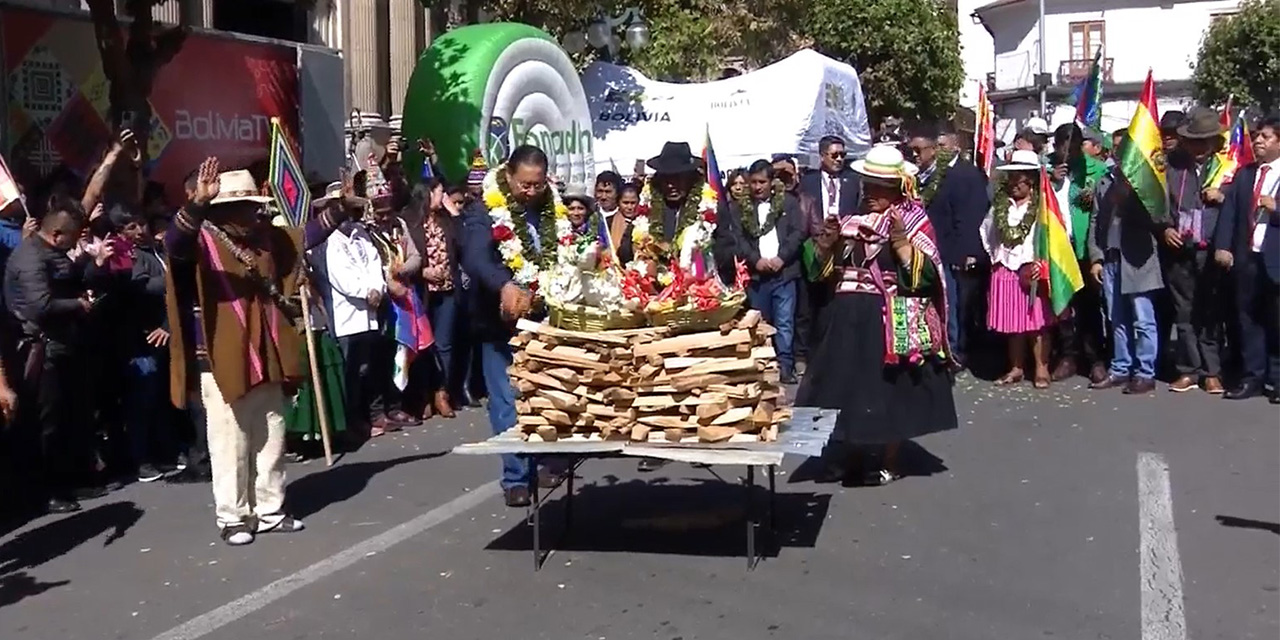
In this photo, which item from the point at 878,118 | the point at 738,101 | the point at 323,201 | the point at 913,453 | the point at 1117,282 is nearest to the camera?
the point at 913,453

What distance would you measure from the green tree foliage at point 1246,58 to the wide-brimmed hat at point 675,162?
40255mm

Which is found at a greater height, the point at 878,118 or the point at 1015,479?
the point at 878,118

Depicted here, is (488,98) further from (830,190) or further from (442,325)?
(830,190)

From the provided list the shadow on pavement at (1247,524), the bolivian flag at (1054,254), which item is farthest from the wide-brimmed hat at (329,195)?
the shadow on pavement at (1247,524)

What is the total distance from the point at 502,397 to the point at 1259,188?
6.22 metres

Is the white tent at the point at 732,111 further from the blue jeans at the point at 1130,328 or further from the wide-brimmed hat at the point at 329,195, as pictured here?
the wide-brimmed hat at the point at 329,195

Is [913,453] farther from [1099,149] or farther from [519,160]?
[1099,149]

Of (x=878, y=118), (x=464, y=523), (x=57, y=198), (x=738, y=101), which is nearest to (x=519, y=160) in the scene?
(x=464, y=523)

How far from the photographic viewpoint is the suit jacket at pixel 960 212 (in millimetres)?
11945

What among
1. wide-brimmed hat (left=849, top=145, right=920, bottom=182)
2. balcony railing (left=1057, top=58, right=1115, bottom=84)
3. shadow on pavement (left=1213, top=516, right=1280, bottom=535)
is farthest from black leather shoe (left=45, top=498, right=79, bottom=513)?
balcony railing (left=1057, top=58, right=1115, bottom=84)

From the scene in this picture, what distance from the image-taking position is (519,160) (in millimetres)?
7254

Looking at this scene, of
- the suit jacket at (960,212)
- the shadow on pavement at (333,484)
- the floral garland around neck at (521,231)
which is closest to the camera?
the floral garland around neck at (521,231)

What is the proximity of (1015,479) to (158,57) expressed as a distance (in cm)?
597

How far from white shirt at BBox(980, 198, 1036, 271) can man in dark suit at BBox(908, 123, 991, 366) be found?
9.1 inches
